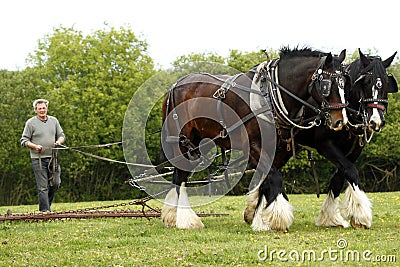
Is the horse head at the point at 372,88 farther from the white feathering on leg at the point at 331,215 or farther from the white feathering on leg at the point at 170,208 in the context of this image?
the white feathering on leg at the point at 170,208

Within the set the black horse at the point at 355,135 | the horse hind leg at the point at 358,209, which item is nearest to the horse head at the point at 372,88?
the black horse at the point at 355,135

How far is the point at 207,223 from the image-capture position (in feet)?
31.1

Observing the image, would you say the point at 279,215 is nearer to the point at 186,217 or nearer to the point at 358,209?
the point at 358,209

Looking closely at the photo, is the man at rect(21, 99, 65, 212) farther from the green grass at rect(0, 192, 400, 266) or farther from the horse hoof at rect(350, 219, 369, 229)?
the horse hoof at rect(350, 219, 369, 229)

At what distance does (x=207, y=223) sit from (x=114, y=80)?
16927 millimetres

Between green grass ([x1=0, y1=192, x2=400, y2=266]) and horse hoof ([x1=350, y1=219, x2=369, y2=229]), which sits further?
horse hoof ([x1=350, y1=219, x2=369, y2=229])

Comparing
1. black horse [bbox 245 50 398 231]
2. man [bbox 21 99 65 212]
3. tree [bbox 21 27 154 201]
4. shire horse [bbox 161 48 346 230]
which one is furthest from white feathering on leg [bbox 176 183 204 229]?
tree [bbox 21 27 154 201]

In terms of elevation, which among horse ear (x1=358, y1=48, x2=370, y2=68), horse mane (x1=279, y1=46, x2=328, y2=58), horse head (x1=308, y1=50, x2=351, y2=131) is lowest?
horse head (x1=308, y1=50, x2=351, y2=131)

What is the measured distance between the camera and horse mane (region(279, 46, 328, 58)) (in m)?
8.25

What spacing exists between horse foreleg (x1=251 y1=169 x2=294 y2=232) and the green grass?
5.6 inches

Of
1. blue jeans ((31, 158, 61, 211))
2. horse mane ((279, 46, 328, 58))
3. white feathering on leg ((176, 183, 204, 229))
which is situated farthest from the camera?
blue jeans ((31, 158, 61, 211))

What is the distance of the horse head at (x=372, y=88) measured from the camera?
7.55 m

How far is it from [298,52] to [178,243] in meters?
3.13

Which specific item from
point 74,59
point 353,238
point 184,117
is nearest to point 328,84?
point 353,238
